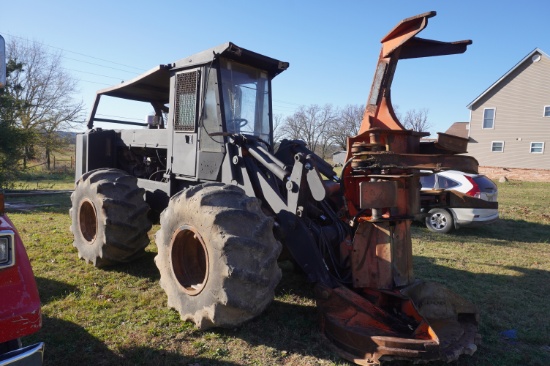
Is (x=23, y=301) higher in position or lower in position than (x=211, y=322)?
higher

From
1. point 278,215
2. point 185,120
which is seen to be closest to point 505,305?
point 278,215

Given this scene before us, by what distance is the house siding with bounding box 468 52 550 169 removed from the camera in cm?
2677

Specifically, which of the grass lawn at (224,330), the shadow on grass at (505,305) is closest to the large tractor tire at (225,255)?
the grass lawn at (224,330)

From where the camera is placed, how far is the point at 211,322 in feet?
11.7

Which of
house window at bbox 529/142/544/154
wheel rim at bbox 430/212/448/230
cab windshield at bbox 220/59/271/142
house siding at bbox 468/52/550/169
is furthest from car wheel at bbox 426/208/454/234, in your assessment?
house window at bbox 529/142/544/154

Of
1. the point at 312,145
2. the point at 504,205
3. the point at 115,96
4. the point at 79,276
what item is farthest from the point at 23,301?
the point at 312,145

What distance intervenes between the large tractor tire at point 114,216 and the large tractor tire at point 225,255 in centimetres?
145

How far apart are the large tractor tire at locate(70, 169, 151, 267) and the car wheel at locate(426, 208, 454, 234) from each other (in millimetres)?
7725

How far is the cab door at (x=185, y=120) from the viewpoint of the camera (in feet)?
16.7

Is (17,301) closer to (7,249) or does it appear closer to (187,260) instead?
(7,249)

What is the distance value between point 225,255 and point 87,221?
3505mm

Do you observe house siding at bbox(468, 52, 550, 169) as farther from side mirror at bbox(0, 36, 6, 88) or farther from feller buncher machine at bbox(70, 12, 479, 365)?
side mirror at bbox(0, 36, 6, 88)

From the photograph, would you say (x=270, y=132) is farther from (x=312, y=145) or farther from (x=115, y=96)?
(x=312, y=145)

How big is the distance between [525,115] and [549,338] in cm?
2821
